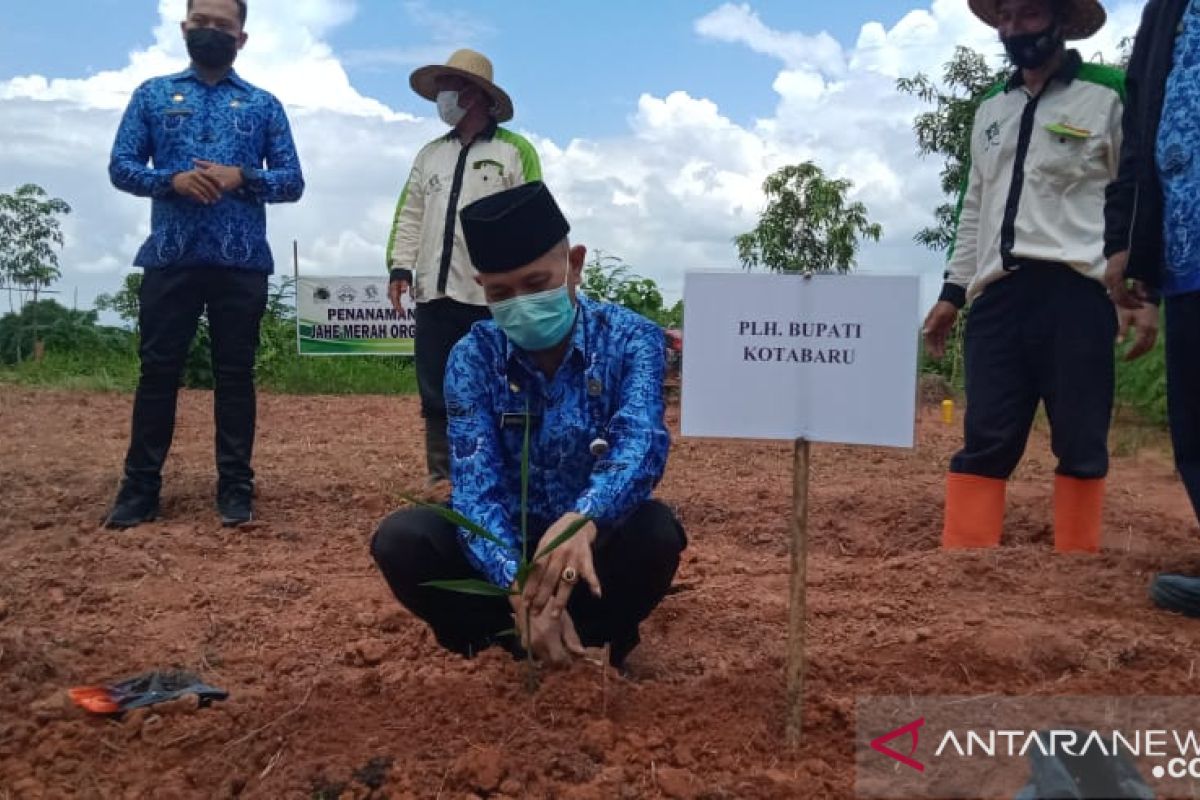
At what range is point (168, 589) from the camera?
3.44 meters

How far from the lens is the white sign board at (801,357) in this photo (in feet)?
6.15

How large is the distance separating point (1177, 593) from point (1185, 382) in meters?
0.56

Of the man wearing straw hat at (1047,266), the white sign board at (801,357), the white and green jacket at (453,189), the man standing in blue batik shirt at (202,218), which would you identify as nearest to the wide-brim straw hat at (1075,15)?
the man wearing straw hat at (1047,266)

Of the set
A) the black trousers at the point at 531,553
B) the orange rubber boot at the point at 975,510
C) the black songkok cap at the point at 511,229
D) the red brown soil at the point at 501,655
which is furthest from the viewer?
the orange rubber boot at the point at 975,510

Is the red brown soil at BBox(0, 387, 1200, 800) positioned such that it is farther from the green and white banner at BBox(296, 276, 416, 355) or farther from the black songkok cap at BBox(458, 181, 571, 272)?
the green and white banner at BBox(296, 276, 416, 355)

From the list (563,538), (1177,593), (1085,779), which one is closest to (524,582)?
(563,538)

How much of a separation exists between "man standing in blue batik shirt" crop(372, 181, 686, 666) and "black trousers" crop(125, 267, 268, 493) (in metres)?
2.09

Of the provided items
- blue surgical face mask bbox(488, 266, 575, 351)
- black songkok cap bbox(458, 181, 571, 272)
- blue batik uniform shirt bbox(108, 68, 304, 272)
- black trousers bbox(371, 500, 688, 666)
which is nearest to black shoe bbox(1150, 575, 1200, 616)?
black trousers bbox(371, 500, 688, 666)

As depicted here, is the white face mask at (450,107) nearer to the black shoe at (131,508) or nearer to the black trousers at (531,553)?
the black shoe at (131,508)

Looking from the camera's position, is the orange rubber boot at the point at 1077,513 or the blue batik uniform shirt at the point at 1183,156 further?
the orange rubber boot at the point at 1077,513

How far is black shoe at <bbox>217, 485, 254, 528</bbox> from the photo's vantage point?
4.25m

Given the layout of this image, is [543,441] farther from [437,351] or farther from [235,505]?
[235,505]

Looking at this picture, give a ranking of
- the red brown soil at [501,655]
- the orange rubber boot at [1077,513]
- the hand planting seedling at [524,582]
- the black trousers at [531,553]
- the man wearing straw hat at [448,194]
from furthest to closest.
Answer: the man wearing straw hat at [448,194] < the orange rubber boot at [1077,513] < the black trousers at [531,553] < the hand planting seedling at [524,582] < the red brown soil at [501,655]

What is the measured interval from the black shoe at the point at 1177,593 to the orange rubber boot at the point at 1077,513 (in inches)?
21.1
